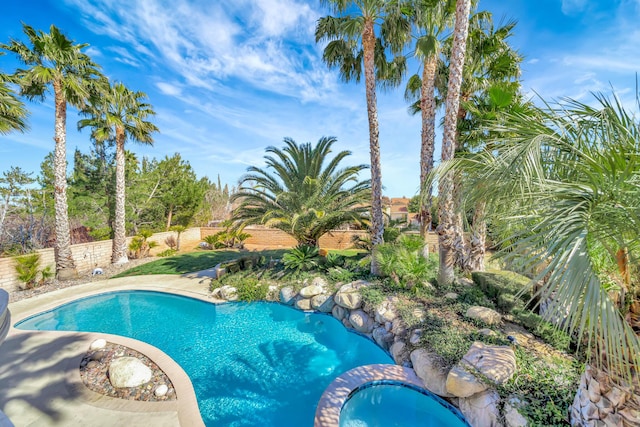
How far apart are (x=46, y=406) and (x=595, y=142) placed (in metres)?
8.30

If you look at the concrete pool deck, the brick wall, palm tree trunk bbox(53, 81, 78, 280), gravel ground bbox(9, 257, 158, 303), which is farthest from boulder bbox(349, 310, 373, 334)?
the brick wall

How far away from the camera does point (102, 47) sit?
37.5 feet

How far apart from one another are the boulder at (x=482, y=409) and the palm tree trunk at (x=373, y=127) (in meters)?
4.98

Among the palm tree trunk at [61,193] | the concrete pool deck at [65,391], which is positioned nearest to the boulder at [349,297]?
the concrete pool deck at [65,391]

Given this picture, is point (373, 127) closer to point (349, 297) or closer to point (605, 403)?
point (349, 297)

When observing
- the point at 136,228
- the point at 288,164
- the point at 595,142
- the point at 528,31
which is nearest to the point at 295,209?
the point at 288,164

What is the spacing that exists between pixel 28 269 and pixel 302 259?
1108cm

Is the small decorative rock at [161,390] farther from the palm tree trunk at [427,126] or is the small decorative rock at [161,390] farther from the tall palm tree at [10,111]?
the tall palm tree at [10,111]

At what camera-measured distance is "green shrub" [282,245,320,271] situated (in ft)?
33.7

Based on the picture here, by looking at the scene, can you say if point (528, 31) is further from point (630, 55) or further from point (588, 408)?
point (588, 408)

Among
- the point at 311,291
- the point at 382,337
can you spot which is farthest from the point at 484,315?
the point at 311,291

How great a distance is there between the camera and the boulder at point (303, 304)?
28.3 feet

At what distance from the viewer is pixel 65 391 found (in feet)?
14.4

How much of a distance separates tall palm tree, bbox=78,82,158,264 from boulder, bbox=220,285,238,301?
887cm
